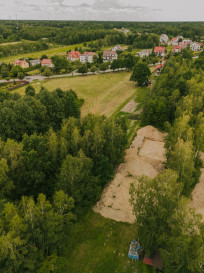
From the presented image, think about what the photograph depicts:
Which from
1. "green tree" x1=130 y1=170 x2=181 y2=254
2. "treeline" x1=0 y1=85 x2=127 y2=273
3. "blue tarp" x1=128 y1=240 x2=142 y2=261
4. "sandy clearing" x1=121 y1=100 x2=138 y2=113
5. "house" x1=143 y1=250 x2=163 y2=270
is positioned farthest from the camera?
"sandy clearing" x1=121 y1=100 x2=138 y2=113

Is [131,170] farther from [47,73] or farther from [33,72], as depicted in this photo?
[33,72]

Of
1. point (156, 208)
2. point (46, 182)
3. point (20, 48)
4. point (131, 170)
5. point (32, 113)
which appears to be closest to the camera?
point (156, 208)

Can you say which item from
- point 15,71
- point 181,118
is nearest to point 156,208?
point 181,118

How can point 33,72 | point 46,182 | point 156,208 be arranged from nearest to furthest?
1. point 156,208
2. point 46,182
3. point 33,72

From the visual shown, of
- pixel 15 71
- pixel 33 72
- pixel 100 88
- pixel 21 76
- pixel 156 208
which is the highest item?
pixel 15 71

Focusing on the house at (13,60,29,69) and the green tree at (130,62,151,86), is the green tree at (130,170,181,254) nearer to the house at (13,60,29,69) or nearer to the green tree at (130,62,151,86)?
the green tree at (130,62,151,86)

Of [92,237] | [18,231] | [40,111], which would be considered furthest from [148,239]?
[40,111]

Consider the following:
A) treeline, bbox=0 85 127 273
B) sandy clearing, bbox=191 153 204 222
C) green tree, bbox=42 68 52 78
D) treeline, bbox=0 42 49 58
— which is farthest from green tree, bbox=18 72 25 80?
sandy clearing, bbox=191 153 204 222
